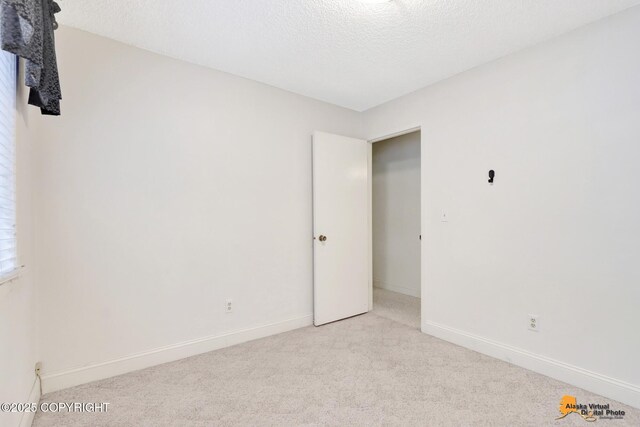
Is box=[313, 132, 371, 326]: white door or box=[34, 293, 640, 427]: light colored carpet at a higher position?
box=[313, 132, 371, 326]: white door

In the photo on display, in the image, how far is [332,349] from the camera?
2623mm

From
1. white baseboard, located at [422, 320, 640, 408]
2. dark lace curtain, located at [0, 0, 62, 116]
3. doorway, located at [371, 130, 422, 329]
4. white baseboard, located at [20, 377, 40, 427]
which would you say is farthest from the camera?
doorway, located at [371, 130, 422, 329]

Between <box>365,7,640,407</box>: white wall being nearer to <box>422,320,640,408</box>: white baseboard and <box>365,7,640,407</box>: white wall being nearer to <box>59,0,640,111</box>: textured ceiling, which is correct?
<box>422,320,640,408</box>: white baseboard

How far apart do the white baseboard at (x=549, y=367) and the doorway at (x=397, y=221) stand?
1219mm

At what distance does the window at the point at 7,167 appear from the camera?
4.45 feet

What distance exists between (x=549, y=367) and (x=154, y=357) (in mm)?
2964

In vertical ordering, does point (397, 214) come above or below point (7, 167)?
below

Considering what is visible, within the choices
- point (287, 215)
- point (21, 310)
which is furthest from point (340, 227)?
point (21, 310)

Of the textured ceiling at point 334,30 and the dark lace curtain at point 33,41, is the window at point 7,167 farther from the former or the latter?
the textured ceiling at point 334,30

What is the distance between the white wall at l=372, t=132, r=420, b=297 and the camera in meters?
4.41

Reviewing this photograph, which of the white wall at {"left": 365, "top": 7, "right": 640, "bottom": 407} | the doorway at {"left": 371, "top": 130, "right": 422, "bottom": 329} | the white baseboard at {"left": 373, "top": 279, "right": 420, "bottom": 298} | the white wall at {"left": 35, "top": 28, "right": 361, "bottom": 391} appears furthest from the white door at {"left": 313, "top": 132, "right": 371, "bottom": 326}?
the white baseboard at {"left": 373, "top": 279, "right": 420, "bottom": 298}

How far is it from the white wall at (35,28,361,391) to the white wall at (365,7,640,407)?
1528 mm

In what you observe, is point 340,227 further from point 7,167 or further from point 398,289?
point 7,167

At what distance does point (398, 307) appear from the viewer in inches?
152
